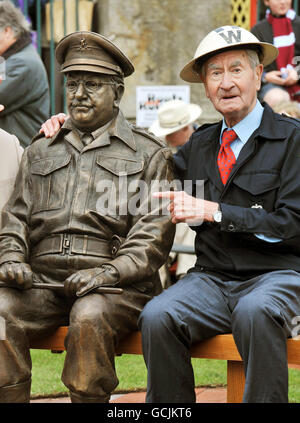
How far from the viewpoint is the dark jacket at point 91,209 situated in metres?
4.02

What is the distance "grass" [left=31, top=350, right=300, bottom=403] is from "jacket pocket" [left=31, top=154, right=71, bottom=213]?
1.58m

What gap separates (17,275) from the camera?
153 inches

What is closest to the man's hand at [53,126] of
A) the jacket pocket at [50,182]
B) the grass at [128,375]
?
the jacket pocket at [50,182]

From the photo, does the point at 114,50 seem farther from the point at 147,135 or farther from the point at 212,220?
the point at 212,220

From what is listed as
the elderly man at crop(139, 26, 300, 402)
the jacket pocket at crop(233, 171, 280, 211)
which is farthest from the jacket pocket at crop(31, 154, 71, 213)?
the jacket pocket at crop(233, 171, 280, 211)

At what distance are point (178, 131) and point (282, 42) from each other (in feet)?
4.24

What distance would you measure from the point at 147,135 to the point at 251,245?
818 millimetres

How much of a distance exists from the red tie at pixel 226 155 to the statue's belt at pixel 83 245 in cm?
59

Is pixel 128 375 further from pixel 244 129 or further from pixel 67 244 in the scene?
pixel 244 129

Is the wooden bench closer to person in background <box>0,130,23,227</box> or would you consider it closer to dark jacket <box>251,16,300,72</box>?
person in background <box>0,130,23,227</box>

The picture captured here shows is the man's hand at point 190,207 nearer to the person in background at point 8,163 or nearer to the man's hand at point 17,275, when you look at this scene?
the man's hand at point 17,275

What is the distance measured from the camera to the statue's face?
4.10m

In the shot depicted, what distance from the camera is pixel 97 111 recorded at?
414 cm
